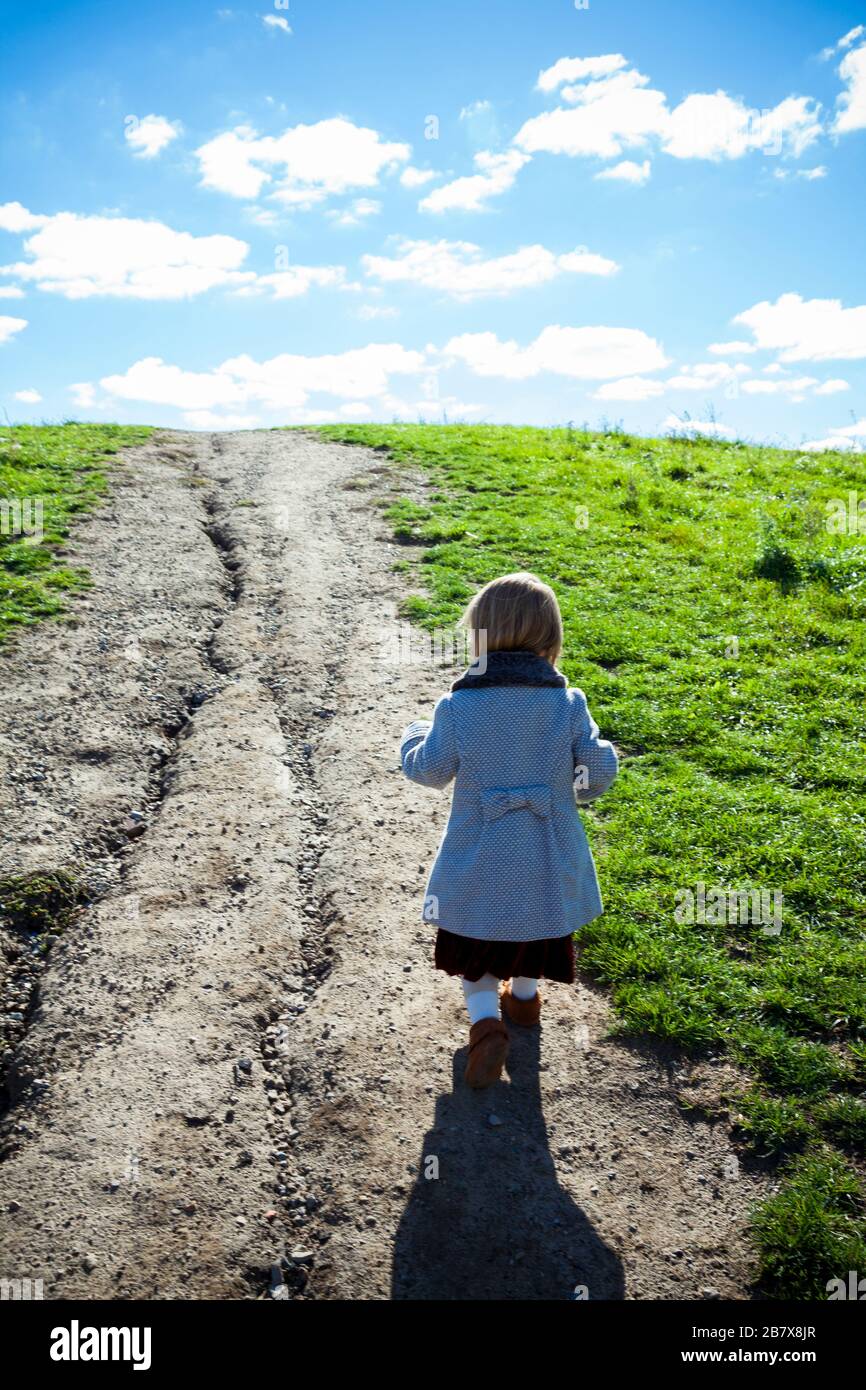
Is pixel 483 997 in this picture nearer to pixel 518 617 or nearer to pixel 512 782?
pixel 512 782

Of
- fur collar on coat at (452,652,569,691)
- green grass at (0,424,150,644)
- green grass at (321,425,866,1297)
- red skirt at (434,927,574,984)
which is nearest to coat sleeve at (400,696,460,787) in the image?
fur collar on coat at (452,652,569,691)

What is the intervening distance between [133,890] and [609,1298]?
364cm

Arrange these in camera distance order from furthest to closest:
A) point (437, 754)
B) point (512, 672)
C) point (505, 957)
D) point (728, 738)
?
point (728, 738), point (505, 957), point (437, 754), point (512, 672)

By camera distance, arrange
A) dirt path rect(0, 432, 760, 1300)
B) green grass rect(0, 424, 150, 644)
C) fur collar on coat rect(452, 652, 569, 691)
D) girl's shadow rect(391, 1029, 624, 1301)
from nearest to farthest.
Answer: girl's shadow rect(391, 1029, 624, 1301)
dirt path rect(0, 432, 760, 1300)
fur collar on coat rect(452, 652, 569, 691)
green grass rect(0, 424, 150, 644)

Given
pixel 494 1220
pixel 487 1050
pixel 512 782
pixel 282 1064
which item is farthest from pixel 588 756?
pixel 282 1064

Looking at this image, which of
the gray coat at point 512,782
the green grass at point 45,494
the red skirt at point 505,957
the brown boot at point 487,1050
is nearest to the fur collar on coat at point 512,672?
the gray coat at point 512,782

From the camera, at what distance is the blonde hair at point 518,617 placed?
13.1 feet

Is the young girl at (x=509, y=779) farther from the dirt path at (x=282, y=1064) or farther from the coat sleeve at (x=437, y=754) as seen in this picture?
the dirt path at (x=282, y=1064)

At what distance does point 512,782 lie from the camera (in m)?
4.04

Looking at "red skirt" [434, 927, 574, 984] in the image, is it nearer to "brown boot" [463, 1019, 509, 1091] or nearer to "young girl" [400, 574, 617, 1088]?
"young girl" [400, 574, 617, 1088]

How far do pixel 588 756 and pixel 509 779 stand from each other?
0.37m

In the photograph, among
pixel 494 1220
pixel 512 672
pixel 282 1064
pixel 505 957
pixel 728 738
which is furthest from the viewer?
pixel 728 738

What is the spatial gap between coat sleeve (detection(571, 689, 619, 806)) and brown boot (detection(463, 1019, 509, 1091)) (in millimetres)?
1196

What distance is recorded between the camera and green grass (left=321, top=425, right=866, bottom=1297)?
169 inches
